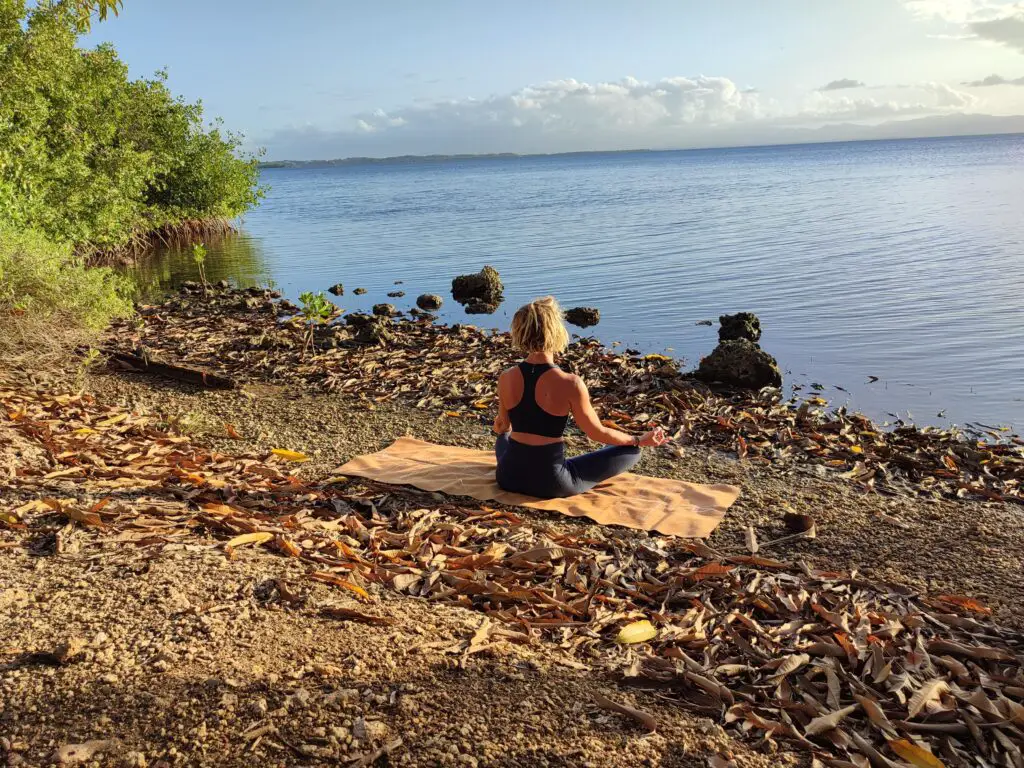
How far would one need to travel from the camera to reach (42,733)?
9.30ft

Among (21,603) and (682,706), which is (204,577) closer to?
(21,603)

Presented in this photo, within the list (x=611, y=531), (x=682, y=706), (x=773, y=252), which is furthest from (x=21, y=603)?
(x=773, y=252)

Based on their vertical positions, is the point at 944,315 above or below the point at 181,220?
below

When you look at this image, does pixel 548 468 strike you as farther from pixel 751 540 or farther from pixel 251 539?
pixel 251 539

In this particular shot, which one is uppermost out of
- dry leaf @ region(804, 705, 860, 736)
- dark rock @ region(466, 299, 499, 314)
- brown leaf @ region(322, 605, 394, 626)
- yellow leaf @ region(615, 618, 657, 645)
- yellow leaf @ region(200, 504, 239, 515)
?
yellow leaf @ region(200, 504, 239, 515)

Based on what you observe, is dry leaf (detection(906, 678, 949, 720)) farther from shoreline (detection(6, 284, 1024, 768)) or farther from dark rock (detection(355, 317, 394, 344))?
dark rock (detection(355, 317, 394, 344))

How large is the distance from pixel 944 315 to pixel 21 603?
17.2 metres

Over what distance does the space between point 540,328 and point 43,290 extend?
7.46 metres

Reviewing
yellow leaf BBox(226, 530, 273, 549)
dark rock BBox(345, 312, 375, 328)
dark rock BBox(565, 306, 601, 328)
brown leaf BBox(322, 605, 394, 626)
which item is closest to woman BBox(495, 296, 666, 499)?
yellow leaf BBox(226, 530, 273, 549)

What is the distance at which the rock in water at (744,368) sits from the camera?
438 inches

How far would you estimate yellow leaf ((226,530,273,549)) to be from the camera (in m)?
4.85

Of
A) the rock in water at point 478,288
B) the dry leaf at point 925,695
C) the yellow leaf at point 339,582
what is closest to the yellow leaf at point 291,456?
the yellow leaf at point 339,582

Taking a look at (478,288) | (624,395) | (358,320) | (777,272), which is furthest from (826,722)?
(777,272)

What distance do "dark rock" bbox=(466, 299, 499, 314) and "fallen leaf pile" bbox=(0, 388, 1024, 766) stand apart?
1223 cm
